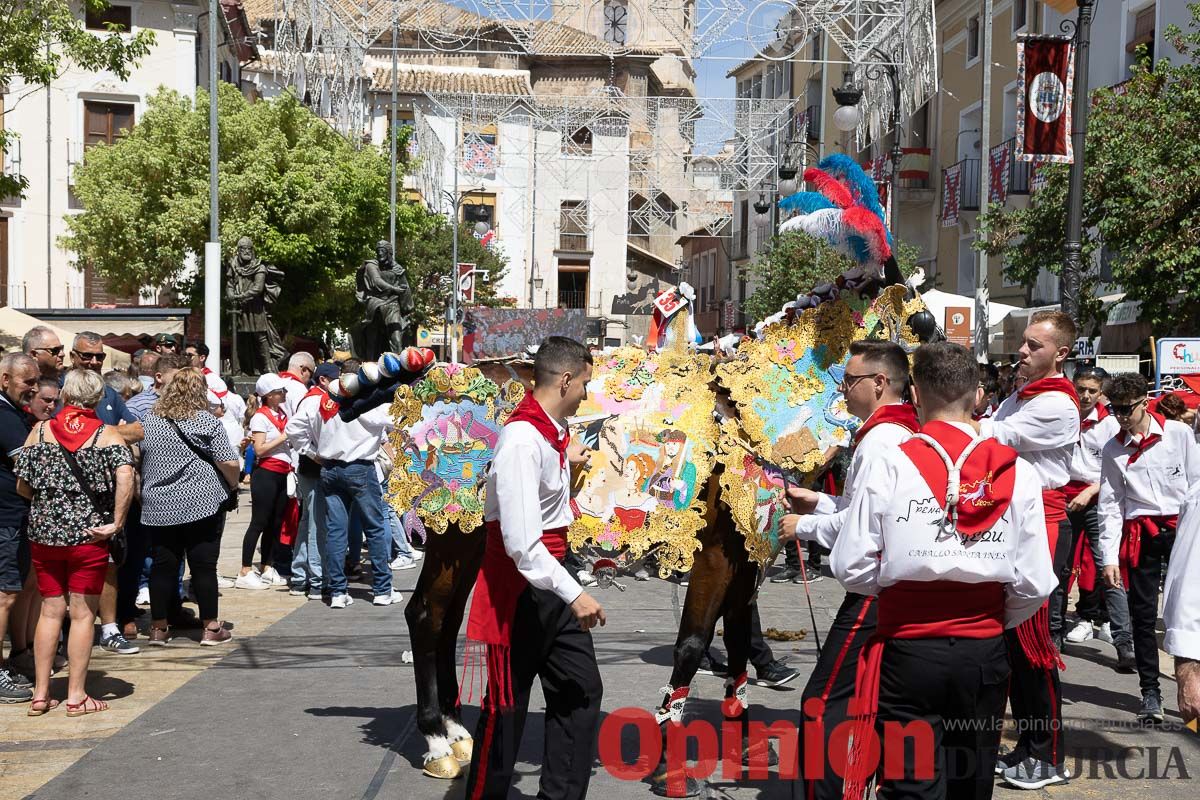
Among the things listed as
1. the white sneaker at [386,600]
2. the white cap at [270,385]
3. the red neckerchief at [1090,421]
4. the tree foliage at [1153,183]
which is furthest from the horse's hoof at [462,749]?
the tree foliage at [1153,183]

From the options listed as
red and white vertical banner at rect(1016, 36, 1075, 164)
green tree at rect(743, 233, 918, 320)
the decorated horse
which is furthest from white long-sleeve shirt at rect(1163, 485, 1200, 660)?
green tree at rect(743, 233, 918, 320)

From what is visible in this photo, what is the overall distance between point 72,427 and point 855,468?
14.7ft

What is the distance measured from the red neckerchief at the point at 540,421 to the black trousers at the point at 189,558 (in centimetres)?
440

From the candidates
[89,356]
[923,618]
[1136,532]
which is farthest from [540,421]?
[89,356]

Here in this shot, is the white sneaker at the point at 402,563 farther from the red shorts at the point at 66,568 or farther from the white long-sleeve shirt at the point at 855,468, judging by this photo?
the white long-sleeve shirt at the point at 855,468

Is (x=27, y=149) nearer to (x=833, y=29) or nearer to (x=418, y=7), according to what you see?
(x=418, y=7)

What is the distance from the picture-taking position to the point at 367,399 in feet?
19.6

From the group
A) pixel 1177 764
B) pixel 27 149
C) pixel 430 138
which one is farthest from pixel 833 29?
pixel 27 149

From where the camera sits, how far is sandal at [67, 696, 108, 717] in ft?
21.7

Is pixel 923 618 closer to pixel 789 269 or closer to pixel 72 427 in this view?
pixel 72 427

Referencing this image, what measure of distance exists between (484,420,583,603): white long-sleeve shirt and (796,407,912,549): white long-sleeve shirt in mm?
841

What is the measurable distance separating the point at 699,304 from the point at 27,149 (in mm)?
42556

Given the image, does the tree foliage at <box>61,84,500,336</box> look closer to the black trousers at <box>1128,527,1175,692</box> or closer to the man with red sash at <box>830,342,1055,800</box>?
the black trousers at <box>1128,527,1175,692</box>

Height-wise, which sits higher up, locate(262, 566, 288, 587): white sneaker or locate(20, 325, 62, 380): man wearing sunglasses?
locate(20, 325, 62, 380): man wearing sunglasses
